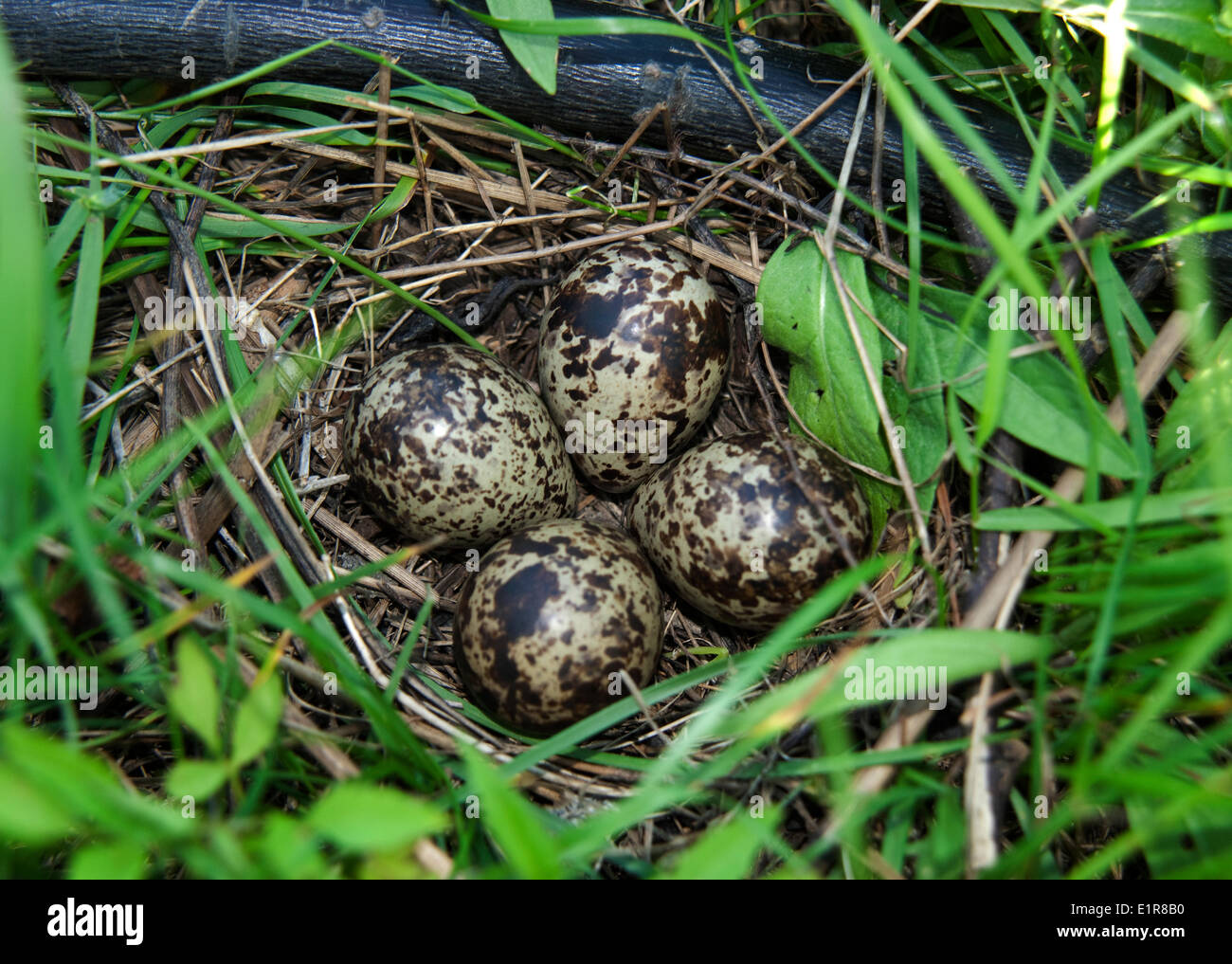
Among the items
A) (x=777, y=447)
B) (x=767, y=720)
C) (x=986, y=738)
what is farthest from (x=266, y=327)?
(x=986, y=738)

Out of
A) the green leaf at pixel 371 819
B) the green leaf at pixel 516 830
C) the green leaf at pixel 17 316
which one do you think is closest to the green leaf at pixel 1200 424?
the green leaf at pixel 516 830

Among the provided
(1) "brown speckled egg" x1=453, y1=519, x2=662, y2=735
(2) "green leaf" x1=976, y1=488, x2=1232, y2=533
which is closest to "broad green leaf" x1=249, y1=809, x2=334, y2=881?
(1) "brown speckled egg" x1=453, y1=519, x2=662, y2=735

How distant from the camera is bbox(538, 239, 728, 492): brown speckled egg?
2.32 meters

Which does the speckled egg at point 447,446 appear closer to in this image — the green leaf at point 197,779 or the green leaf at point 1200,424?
the green leaf at point 197,779

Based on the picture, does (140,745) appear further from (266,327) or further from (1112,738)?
(1112,738)

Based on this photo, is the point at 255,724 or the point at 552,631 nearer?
the point at 255,724

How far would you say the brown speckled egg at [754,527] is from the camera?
2.15 meters

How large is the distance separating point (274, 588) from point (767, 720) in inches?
57.7

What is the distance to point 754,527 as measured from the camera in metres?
2.17

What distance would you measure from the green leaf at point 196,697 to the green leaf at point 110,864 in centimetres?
17

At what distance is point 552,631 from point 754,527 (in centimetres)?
62

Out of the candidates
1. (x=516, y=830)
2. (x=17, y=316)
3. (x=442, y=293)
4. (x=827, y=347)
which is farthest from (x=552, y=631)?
(x=17, y=316)

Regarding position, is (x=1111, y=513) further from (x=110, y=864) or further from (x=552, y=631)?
(x=110, y=864)
